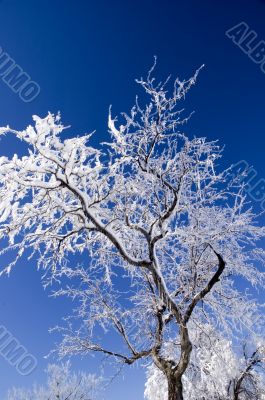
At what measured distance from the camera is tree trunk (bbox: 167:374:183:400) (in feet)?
27.6

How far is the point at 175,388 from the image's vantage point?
8523 millimetres

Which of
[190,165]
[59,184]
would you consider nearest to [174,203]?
[190,165]

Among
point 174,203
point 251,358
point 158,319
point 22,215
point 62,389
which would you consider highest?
point 62,389

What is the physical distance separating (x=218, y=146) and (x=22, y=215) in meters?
4.55

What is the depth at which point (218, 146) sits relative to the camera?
26.8ft

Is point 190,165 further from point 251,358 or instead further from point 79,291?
point 251,358

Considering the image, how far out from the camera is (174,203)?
8.12 metres

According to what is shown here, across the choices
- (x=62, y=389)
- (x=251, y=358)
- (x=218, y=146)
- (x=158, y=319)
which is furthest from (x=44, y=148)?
(x=62, y=389)

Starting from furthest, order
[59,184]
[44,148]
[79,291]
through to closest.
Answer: [79,291]
[59,184]
[44,148]

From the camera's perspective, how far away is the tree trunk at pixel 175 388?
8422mm

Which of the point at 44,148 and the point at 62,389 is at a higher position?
the point at 62,389

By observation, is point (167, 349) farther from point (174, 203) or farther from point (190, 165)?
point (190, 165)

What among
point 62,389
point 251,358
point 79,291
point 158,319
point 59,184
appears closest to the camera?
point 59,184

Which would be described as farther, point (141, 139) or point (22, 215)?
point (141, 139)
